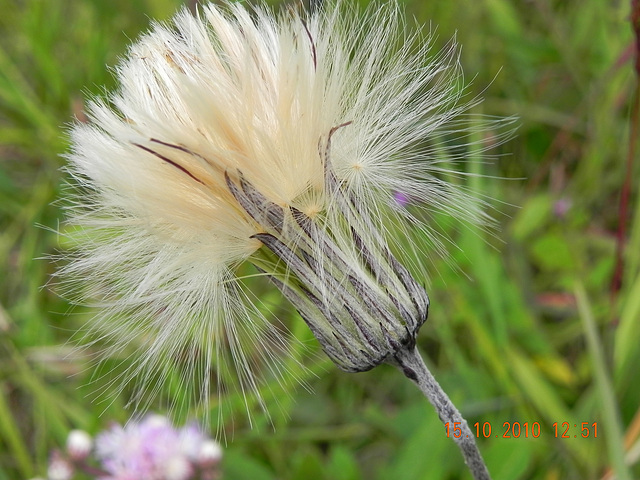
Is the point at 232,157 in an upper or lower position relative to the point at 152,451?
upper

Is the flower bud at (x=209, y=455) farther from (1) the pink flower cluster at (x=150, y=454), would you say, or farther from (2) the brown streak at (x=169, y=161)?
(2) the brown streak at (x=169, y=161)

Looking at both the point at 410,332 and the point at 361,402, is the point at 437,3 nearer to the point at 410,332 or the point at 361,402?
the point at 361,402

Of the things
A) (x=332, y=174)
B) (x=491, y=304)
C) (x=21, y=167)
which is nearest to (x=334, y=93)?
(x=332, y=174)

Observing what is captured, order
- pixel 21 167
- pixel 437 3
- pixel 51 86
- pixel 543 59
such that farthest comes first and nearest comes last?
pixel 21 167 → pixel 51 86 → pixel 437 3 → pixel 543 59
